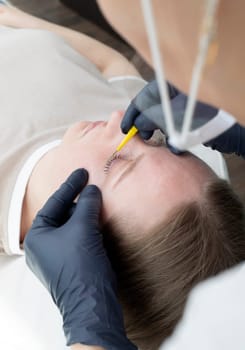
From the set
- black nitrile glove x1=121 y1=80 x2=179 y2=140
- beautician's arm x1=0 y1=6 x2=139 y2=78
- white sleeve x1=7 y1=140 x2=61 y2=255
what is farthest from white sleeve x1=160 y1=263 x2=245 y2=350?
beautician's arm x1=0 y1=6 x2=139 y2=78

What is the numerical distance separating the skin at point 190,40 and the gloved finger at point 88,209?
22.2 inches

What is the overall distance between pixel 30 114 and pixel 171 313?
63 centimetres

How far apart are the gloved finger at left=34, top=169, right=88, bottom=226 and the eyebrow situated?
0.08m

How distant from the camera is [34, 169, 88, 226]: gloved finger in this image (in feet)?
3.66

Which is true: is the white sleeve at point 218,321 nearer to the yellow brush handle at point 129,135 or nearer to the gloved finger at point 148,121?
the gloved finger at point 148,121

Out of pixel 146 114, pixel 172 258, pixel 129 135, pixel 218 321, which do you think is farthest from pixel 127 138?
pixel 218 321

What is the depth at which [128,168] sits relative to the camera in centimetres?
112

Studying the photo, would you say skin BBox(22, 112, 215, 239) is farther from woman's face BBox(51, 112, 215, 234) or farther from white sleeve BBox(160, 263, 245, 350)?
white sleeve BBox(160, 263, 245, 350)

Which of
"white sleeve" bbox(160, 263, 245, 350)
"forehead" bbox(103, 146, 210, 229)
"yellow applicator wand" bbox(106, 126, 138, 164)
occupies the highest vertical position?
"white sleeve" bbox(160, 263, 245, 350)

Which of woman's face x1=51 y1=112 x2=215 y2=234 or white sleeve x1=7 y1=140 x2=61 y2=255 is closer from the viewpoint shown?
woman's face x1=51 y1=112 x2=215 y2=234

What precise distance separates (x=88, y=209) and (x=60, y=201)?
0.26 feet

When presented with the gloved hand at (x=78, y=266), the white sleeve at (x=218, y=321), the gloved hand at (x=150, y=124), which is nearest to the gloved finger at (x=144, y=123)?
the gloved hand at (x=150, y=124)

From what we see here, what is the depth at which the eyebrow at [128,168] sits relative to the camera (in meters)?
1.12

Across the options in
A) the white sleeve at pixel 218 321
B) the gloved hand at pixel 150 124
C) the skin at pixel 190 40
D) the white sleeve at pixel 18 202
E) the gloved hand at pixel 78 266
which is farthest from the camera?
the white sleeve at pixel 18 202
